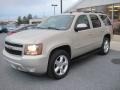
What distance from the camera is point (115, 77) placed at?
5406 mm

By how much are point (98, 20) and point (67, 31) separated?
239 centimetres

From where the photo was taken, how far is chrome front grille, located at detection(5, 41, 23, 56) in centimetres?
489

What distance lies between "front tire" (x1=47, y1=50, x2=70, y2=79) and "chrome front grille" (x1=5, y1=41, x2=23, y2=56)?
33.3 inches

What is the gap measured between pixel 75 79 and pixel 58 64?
2.11 ft

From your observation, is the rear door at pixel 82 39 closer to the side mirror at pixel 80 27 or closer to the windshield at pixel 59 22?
the side mirror at pixel 80 27

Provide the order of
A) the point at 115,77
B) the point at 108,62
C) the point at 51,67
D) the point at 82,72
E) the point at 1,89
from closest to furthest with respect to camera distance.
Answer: the point at 1,89, the point at 51,67, the point at 115,77, the point at 82,72, the point at 108,62

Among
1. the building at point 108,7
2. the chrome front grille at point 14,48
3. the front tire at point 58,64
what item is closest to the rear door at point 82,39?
the front tire at point 58,64

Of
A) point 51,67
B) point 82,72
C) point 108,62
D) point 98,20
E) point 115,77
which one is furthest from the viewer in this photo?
point 98,20

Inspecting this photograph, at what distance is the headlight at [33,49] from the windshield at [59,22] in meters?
1.28

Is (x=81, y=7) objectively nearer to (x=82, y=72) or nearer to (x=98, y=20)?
(x=98, y=20)

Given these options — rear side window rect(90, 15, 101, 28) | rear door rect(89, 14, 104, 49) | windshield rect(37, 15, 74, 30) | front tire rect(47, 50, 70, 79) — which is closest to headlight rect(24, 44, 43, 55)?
front tire rect(47, 50, 70, 79)

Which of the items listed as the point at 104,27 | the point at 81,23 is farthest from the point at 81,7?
the point at 81,23

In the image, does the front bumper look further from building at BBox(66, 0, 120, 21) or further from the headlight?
building at BBox(66, 0, 120, 21)

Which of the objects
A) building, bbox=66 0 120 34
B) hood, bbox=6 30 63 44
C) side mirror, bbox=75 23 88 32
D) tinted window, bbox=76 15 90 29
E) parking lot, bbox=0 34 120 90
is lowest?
parking lot, bbox=0 34 120 90
